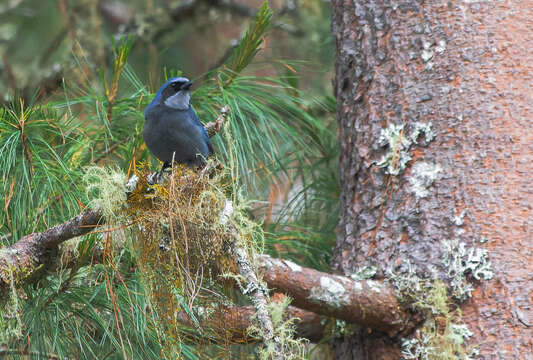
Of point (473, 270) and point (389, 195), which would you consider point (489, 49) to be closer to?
point (389, 195)

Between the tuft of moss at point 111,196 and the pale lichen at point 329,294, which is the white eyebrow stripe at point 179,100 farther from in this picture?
the pale lichen at point 329,294

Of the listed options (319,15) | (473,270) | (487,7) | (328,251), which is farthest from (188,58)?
(473,270)

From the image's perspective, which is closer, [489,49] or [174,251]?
[174,251]

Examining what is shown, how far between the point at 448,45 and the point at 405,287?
0.95m

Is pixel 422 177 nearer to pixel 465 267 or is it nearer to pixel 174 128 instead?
pixel 465 267

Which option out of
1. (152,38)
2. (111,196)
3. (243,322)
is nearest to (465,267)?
(243,322)

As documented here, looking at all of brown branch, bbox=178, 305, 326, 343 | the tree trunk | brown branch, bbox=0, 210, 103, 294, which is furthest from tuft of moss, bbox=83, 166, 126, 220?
the tree trunk

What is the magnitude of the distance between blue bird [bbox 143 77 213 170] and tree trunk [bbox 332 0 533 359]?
65 cm

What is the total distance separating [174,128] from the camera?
261 cm

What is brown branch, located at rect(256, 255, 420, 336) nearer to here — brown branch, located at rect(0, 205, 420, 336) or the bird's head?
brown branch, located at rect(0, 205, 420, 336)

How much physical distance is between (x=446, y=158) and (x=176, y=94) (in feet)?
3.91

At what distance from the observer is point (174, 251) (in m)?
1.85

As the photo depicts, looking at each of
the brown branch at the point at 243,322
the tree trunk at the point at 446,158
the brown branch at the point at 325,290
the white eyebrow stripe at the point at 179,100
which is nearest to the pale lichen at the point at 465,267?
the tree trunk at the point at 446,158

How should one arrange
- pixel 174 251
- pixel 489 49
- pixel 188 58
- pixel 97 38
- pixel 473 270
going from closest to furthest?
pixel 174 251, pixel 473 270, pixel 489 49, pixel 97 38, pixel 188 58
